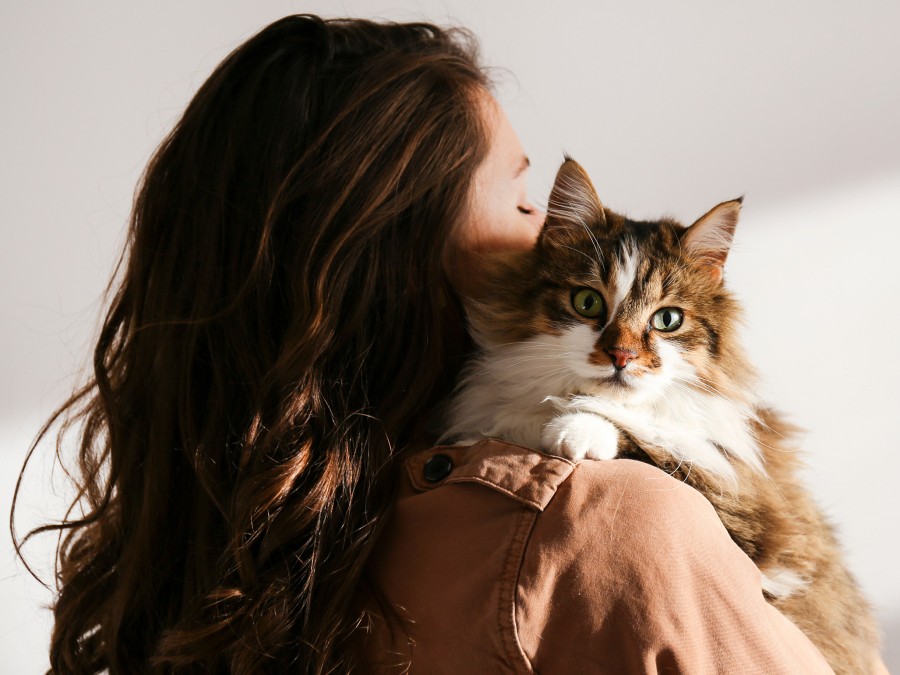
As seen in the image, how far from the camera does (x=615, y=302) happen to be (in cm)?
131

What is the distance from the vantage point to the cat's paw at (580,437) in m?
1.15

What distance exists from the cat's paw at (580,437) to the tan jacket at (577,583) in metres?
0.07

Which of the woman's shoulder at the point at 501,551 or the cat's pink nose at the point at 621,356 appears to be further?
the cat's pink nose at the point at 621,356

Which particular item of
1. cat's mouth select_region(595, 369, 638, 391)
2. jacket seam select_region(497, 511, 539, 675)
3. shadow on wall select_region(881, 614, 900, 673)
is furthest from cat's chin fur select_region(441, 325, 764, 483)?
shadow on wall select_region(881, 614, 900, 673)

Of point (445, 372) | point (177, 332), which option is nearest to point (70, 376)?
point (177, 332)

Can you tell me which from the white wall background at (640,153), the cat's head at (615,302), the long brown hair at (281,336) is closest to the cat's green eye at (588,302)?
the cat's head at (615,302)

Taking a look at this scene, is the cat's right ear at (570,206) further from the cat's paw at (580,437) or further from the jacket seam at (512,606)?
the jacket seam at (512,606)

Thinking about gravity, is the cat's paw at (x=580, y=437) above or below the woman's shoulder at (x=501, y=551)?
above

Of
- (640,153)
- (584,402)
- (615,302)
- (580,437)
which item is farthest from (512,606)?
(640,153)

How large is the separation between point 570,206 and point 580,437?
44 cm

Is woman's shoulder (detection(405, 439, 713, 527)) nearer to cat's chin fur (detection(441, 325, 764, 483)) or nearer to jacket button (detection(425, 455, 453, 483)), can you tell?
jacket button (detection(425, 455, 453, 483))

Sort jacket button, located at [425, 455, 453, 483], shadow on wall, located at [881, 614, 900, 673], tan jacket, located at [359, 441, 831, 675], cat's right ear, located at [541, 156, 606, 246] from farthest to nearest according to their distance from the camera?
shadow on wall, located at [881, 614, 900, 673], cat's right ear, located at [541, 156, 606, 246], jacket button, located at [425, 455, 453, 483], tan jacket, located at [359, 441, 831, 675]

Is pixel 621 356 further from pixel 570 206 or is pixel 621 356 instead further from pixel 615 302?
pixel 570 206

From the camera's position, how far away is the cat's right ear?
138cm
